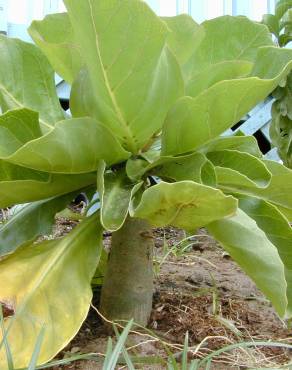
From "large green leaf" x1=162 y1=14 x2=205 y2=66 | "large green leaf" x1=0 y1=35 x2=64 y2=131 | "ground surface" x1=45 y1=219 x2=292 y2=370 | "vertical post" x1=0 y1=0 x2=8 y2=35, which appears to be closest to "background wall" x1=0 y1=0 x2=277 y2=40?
"vertical post" x1=0 y1=0 x2=8 y2=35

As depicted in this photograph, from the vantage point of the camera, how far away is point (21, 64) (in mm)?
750

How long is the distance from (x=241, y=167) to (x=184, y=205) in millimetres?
148

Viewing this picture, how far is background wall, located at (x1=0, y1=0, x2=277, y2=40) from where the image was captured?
2367 millimetres

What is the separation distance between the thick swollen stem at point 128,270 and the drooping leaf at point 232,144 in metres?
0.15

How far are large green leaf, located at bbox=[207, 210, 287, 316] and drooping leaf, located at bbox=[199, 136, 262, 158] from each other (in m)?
0.11

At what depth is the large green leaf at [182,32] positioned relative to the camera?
68cm

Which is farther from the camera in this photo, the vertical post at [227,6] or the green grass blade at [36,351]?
the vertical post at [227,6]

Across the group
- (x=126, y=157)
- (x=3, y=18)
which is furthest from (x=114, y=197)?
(x=3, y=18)

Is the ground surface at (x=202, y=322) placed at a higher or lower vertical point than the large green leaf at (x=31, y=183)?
lower

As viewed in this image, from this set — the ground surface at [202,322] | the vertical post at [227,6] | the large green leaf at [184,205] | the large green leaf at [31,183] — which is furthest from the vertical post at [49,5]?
the large green leaf at [184,205]

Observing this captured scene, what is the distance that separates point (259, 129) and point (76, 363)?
2.13m

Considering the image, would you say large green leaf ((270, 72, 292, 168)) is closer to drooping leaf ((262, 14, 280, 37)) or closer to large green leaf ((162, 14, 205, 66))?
drooping leaf ((262, 14, 280, 37))

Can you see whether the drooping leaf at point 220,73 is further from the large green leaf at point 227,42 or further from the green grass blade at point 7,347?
the green grass blade at point 7,347

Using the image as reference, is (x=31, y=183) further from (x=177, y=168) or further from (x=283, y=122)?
(x=283, y=122)
